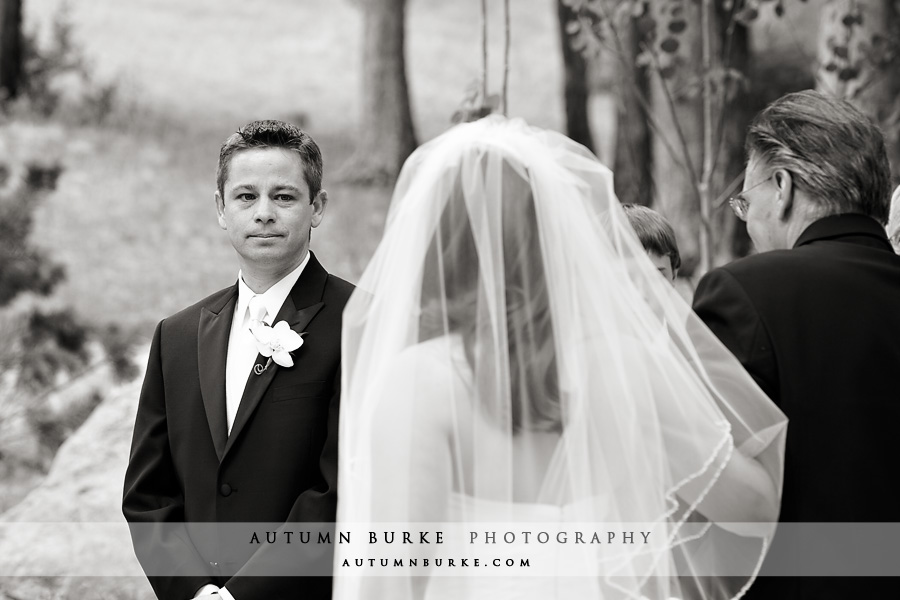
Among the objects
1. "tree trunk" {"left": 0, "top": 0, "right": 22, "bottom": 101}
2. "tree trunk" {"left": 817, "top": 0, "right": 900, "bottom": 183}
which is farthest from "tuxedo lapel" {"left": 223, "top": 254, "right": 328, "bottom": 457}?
"tree trunk" {"left": 0, "top": 0, "right": 22, "bottom": 101}

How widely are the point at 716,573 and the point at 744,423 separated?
31 centimetres

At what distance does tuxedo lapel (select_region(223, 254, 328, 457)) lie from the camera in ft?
7.30

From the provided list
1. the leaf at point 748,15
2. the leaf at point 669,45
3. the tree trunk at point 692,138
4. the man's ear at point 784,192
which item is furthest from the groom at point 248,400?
the tree trunk at point 692,138

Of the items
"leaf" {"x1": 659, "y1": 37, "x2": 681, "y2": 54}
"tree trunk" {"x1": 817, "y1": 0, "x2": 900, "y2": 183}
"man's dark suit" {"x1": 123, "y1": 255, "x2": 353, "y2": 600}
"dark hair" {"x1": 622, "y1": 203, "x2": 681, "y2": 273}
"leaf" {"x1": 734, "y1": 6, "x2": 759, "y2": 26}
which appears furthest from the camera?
"tree trunk" {"x1": 817, "y1": 0, "x2": 900, "y2": 183}

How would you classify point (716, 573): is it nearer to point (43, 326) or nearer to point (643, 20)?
point (643, 20)

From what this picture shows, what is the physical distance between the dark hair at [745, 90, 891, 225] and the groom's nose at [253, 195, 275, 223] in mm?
1132

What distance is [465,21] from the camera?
6324 millimetres

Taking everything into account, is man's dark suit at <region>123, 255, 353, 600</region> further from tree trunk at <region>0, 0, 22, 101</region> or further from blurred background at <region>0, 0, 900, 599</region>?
tree trunk at <region>0, 0, 22, 101</region>

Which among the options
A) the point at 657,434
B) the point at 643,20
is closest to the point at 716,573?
the point at 657,434

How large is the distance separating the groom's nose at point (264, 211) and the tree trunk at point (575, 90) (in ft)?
14.4

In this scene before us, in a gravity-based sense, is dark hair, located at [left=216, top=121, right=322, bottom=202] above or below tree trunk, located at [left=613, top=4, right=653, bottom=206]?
above

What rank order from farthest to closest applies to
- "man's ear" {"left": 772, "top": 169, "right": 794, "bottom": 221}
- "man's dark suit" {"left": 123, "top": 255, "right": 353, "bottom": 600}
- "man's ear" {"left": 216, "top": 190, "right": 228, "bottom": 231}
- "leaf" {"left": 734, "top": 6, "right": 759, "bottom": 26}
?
"leaf" {"left": 734, "top": 6, "right": 759, "bottom": 26} → "man's ear" {"left": 216, "top": 190, "right": 228, "bottom": 231} → "man's dark suit" {"left": 123, "top": 255, "right": 353, "bottom": 600} → "man's ear" {"left": 772, "top": 169, "right": 794, "bottom": 221}

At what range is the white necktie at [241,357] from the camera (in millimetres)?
2287

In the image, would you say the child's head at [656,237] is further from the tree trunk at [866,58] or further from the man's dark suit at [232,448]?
the tree trunk at [866,58]
